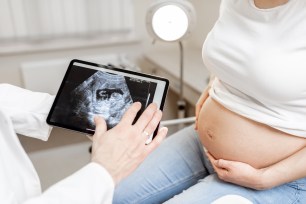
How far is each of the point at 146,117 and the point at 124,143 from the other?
8 centimetres

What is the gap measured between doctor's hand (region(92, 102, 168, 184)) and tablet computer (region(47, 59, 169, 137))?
0.06m

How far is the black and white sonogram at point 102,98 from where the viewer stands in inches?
30.4

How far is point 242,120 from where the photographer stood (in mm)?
866

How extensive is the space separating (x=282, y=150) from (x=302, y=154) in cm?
5

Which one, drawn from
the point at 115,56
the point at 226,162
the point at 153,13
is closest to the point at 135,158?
the point at 226,162

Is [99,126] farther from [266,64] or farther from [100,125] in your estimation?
[266,64]

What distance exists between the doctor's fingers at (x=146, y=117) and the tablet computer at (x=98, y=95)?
45 mm

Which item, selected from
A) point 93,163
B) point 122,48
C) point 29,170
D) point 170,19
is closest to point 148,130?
point 93,163

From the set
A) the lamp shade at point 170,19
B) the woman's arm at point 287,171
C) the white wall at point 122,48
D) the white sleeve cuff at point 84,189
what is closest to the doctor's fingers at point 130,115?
the white sleeve cuff at point 84,189

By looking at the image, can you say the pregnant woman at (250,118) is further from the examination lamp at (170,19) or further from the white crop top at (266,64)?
the examination lamp at (170,19)

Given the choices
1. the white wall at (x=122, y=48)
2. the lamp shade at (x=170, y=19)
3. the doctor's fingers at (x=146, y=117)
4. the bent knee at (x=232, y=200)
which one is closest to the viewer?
the doctor's fingers at (x=146, y=117)

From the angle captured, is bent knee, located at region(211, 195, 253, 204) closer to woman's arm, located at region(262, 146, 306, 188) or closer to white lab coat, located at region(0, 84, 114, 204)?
woman's arm, located at region(262, 146, 306, 188)

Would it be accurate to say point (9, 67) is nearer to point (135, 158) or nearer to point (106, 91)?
point (106, 91)

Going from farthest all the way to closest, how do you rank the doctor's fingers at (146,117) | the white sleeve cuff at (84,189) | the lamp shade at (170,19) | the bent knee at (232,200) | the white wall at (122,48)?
the white wall at (122,48)
the lamp shade at (170,19)
the bent knee at (232,200)
the doctor's fingers at (146,117)
the white sleeve cuff at (84,189)
